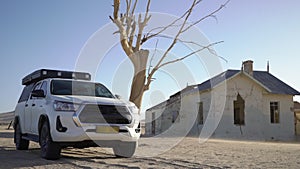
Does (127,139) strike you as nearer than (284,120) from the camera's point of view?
Yes

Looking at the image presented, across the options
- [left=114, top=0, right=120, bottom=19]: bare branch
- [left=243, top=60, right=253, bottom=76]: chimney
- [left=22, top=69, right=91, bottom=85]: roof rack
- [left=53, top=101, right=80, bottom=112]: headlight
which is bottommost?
[left=53, top=101, right=80, bottom=112]: headlight

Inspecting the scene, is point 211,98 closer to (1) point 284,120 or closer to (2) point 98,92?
(1) point 284,120

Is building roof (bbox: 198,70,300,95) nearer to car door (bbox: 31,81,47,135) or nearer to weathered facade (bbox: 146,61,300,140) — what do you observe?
weathered facade (bbox: 146,61,300,140)

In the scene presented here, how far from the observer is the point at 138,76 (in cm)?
Answer: 1734

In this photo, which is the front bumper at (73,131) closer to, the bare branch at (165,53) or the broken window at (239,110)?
the bare branch at (165,53)

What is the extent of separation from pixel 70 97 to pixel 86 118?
74 centimetres

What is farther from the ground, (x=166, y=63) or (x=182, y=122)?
(x=166, y=63)

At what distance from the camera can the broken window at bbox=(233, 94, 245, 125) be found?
25.8 m

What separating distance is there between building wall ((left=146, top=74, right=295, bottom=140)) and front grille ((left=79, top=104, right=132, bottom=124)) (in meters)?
16.9

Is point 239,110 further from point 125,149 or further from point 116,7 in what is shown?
point 125,149

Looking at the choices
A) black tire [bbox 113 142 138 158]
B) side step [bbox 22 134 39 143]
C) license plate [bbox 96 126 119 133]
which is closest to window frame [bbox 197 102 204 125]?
side step [bbox 22 134 39 143]

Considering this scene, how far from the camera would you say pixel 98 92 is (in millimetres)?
9516

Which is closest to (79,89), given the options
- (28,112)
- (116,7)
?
(28,112)

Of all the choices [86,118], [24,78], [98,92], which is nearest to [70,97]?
[86,118]
